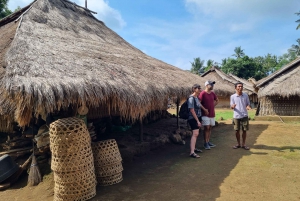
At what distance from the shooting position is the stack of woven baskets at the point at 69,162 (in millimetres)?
3309

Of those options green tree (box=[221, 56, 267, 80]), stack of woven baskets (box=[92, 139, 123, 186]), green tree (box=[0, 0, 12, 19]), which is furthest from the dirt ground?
green tree (box=[221, 56, 267, 80])

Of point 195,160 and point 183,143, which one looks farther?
point 183,143

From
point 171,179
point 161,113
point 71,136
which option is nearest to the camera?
point 71,136

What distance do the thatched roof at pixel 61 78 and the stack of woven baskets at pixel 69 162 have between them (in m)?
0.38

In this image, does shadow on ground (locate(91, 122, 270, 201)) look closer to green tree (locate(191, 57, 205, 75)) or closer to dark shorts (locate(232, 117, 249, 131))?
dark shorts (locate(232, 117, 249, 131))

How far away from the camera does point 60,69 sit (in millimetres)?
3879

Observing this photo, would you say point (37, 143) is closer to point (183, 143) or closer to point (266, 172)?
point (183, 143)

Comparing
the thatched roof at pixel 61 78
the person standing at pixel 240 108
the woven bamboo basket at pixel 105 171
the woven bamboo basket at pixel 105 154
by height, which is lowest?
the woven bamboo basket at pixel 105 171

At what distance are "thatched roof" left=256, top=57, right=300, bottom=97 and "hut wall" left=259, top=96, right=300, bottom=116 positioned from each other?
0.60 metres

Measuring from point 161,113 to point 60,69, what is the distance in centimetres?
606

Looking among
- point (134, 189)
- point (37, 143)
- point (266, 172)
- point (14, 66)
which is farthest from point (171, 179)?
point (14, 66)

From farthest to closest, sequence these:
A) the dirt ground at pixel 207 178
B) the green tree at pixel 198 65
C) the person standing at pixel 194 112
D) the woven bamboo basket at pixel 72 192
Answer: the green tree at pixel 198 65 < the person standing at pixel 194 112 < the dirt ground at pixel 207 178 < the woven bamboo basket at pixel 72 192

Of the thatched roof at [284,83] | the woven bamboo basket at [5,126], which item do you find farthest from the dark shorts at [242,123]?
the thatched roof at [284,83]

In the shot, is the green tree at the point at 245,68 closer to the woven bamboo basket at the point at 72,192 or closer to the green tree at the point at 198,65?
the green tree at the point at 198,65
